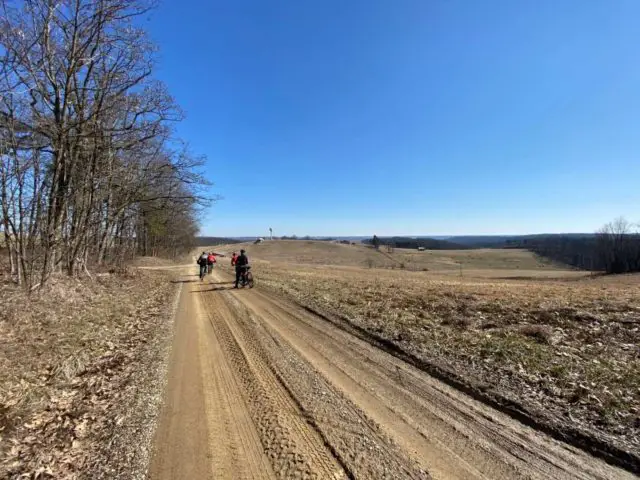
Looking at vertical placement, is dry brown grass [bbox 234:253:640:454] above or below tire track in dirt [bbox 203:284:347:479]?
above

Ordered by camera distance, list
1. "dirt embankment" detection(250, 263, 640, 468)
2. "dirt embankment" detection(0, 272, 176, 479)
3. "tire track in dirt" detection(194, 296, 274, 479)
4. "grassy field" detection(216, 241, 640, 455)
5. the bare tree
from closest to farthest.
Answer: "tire track in dirt" detection(194, 296, 274, 479), "dirt embankment" detection(0, 272, 176, 479), "dirt embankment" detection(250, 263, 640, 468), "grassy field" detection(216, 241, 640, 455), the bare tree

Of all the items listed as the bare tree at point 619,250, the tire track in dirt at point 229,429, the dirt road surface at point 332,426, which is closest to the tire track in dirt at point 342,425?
the dirt road surface at point 332,426

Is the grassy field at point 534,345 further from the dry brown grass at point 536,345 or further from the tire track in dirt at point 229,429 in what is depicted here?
the tire track in dirt at point 229,429

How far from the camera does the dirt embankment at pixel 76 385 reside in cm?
375

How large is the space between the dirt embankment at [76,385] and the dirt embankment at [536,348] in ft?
16.4

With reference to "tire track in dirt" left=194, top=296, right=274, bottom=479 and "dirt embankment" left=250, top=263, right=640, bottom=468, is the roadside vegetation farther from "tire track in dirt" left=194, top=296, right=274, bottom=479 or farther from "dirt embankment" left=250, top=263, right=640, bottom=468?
"dirt embankment" left=250, top=263, right=640, bottom=468

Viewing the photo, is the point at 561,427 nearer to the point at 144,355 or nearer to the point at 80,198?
the point at 144,355

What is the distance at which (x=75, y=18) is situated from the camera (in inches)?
468

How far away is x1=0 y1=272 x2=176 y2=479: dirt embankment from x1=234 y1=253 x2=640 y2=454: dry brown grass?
5.16m

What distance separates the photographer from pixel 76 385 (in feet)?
18.9

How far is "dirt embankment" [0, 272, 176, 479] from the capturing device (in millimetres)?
3746

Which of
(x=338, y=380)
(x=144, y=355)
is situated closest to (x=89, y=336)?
(x=144, y=355)

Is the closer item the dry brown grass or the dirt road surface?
the dirt road surface

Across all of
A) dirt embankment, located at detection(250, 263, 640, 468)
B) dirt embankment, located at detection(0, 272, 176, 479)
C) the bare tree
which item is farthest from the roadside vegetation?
the bare tree
